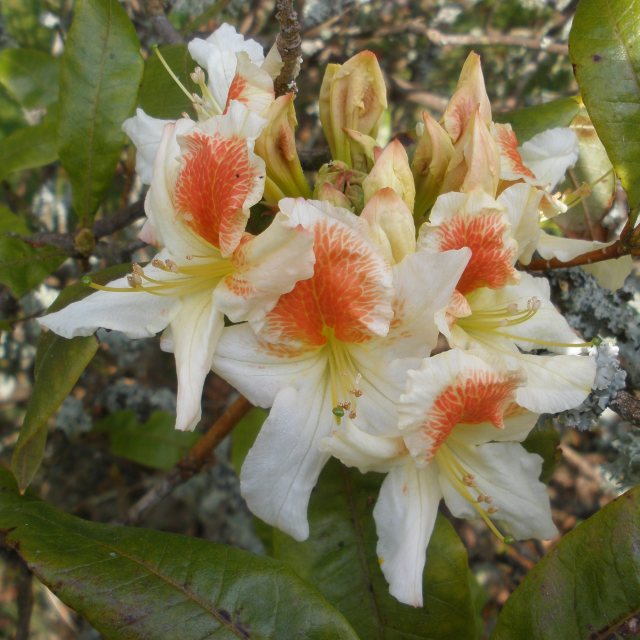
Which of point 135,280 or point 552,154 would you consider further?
point 552,154

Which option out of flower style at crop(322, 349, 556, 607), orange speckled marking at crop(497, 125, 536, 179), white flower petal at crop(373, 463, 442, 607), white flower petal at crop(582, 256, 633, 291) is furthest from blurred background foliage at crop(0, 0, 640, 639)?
white flower petal at crop(373, 463, 442, 607)

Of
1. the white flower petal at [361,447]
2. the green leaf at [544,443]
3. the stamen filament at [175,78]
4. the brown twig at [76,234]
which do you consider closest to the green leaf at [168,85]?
the stamen filament at [175,78]

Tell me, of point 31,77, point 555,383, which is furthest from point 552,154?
point 31,77

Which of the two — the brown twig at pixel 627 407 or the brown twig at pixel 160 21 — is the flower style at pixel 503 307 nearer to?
the brown twig at pixel 627 407

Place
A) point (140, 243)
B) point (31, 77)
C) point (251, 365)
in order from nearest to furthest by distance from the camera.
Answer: point (251, 365) < point (140, 243) < point (31, 77)

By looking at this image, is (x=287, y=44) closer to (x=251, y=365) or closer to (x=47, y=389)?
(x=251, y=365)

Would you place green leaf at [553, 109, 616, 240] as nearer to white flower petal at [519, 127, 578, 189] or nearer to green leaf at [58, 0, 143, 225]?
white flower petal at [519, 127, 578, 189]

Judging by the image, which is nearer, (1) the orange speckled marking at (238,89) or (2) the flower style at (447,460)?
(2) the flower style at (447,460)
